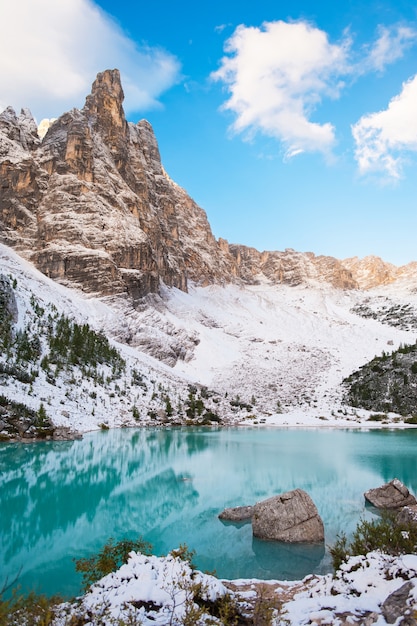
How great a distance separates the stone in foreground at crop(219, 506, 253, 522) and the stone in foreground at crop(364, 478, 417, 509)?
418 cm

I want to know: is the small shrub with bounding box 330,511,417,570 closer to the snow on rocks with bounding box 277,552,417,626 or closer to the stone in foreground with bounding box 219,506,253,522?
the snow on rocks with bounding box 277,552,417,626

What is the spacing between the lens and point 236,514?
1198cm

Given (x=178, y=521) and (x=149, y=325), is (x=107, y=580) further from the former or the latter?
(x=149, y=325)

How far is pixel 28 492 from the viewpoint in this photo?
1416 cm

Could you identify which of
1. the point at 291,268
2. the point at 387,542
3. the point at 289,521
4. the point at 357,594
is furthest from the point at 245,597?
the point at 291,268

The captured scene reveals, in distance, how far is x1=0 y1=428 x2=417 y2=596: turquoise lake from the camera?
8820mm

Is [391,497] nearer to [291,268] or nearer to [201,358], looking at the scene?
[201,358]

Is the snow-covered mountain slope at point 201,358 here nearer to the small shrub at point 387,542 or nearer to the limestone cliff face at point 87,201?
the limestone cliff face at point 87,201

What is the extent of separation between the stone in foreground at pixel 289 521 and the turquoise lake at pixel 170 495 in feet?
1.09

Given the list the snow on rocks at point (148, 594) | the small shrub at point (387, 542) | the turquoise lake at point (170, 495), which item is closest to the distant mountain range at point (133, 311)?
the turquoise lake at point (170, 495)

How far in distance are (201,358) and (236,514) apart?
60594 mm

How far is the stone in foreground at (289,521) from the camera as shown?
10.0 m

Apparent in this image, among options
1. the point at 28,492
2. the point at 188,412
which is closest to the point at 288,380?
the point at 188,412

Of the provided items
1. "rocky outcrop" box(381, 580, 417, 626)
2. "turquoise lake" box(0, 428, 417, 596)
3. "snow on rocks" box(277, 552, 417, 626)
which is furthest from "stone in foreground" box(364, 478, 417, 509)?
"rocky outcrop" box(381, 580, 417, 626)
